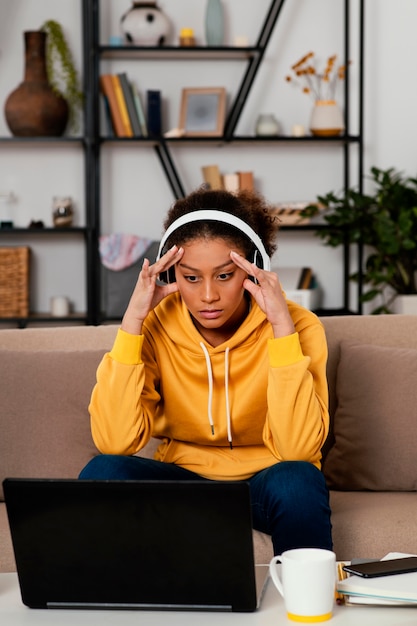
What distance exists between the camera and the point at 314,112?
4473 mm

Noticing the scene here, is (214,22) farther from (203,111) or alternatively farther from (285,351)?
(285,351)

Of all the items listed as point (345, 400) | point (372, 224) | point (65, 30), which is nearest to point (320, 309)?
point (372, 224)

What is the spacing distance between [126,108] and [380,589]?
11.2 feet

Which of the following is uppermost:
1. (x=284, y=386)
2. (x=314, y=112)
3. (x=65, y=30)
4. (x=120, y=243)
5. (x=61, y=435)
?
(x=65, y=30)

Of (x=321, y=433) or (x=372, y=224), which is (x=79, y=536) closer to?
(x=321, y=433)

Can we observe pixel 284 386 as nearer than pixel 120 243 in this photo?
Yes

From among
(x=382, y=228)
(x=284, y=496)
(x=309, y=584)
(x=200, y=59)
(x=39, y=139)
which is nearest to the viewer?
(x=309, y=584)

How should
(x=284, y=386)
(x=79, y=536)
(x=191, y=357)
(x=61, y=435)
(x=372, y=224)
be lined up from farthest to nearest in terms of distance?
(x=372, y=224) → (x=61, y=435) → (x=191, y=357) → (x=284, y=386) → (x=79, y=536)

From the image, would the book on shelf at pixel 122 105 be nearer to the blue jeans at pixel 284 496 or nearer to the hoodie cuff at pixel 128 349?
the hoodie cuff at pixel 128 349

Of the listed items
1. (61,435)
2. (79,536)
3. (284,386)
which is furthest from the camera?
(61,435)

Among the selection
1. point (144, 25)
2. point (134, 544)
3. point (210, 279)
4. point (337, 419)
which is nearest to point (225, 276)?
point (210, 279)

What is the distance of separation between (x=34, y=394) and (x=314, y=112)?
8.74ft

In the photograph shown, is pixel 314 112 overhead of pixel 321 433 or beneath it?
overhead

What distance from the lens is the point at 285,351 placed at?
72.2 inches
